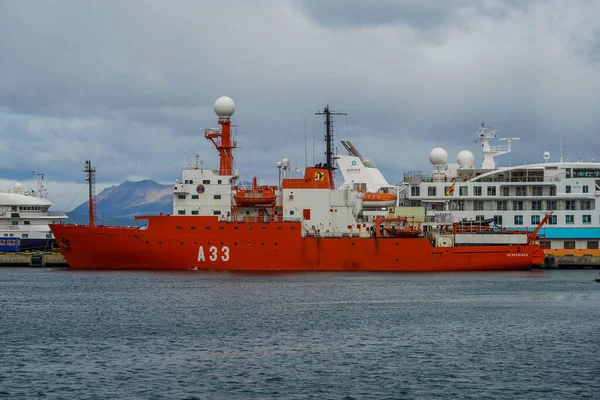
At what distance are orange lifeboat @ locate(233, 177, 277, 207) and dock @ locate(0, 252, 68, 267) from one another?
18002 mm

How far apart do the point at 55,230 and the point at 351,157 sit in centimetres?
2748

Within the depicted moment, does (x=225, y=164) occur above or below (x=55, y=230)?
above

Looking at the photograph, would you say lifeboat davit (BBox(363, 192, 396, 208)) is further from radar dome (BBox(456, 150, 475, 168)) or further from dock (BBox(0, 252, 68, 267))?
dock (BBox(0, 252, 68, 267))

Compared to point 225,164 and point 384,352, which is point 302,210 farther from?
point 384,352

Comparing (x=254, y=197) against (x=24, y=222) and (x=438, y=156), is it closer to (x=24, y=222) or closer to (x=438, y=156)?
(x=438, y=156)

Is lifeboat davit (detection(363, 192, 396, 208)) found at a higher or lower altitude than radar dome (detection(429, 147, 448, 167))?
lower

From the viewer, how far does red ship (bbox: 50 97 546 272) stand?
186 ft

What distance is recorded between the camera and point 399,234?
57469 mm

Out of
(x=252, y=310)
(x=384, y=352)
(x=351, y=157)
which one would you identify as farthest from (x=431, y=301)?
(x=351, y=157)

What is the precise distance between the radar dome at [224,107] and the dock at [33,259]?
18.1 m

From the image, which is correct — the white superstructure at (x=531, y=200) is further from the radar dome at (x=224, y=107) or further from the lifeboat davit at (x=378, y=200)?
the radar dome at (x=224, y=107)

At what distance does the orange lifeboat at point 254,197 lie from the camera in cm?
5825

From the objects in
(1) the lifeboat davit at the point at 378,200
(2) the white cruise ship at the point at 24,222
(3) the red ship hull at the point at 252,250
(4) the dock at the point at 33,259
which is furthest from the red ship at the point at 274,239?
(2) the white cruise ship at the point at 24,222

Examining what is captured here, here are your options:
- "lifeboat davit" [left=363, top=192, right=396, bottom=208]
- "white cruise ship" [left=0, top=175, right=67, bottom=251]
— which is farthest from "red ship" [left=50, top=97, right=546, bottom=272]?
"white cruise ship" [left=0, top=175, right=67, bottom=251]
